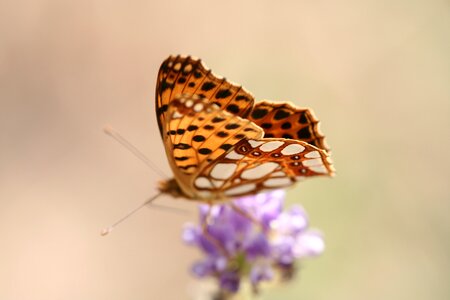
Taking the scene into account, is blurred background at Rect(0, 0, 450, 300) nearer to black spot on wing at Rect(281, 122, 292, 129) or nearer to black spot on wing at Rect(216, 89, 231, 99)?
black spot on wing at Rect(281, 122, 292, 129)

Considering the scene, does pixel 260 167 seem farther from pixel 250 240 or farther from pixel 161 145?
pixel 161 145

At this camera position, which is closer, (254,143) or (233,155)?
(254,143)

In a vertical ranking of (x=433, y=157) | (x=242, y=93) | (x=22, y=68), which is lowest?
(x=242, y=93)

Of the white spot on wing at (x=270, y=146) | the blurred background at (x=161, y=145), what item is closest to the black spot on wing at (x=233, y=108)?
the white spot on wing at (x=270, y=146)

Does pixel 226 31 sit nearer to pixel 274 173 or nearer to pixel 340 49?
pixel 340 49

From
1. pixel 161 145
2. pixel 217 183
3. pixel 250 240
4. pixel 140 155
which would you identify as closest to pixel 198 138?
pixel 217 183

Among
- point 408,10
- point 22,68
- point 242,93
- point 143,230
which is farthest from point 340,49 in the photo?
point 242,93
